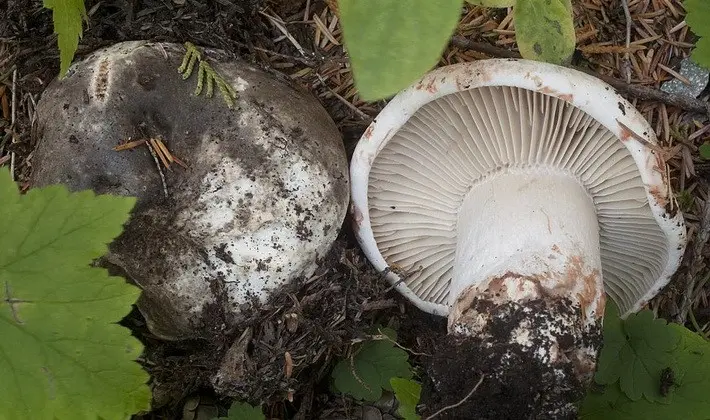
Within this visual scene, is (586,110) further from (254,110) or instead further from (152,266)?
(152,266)

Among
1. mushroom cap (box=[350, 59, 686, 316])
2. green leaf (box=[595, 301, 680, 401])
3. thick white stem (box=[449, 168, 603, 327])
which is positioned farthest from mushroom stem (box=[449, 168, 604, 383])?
green leaf (box=[595, 301, 680, 401])

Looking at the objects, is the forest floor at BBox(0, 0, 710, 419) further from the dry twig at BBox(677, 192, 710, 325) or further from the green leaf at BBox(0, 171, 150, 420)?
the green leaf at BBox(0, 171, 150, 420)

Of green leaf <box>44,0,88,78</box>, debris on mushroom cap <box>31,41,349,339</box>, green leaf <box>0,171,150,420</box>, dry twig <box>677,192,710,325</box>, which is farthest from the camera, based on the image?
dry twig <box>677,192,710,325</box>

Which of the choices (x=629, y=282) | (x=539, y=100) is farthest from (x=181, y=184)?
(x=629, y=282)

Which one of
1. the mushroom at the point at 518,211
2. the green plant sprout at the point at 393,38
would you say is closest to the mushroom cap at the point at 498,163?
the mushroom at the point at 518,211

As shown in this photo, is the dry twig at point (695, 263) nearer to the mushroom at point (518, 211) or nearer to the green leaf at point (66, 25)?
the mushroom at point (518, 211)

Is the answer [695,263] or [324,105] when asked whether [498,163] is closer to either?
[324,105]
